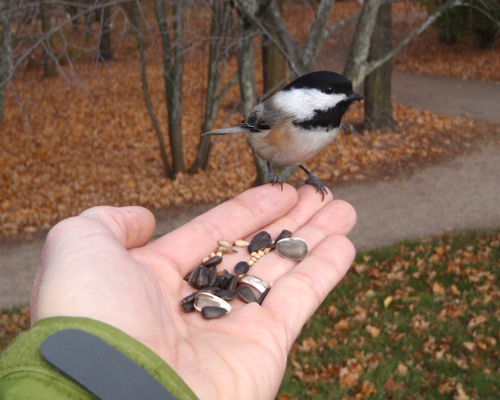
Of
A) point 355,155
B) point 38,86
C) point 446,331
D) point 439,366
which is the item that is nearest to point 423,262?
point 446,331

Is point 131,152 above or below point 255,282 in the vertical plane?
below

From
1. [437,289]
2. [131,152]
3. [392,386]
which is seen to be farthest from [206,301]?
[131,152]

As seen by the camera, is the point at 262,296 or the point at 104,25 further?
the point at 104,25

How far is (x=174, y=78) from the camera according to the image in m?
6.94

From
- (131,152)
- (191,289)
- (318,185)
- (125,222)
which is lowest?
(131,152)

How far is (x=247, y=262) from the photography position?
8.73 ft

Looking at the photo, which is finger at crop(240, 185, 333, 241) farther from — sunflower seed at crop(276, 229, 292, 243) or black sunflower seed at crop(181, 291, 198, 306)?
black sunflower seed at crop(181, 291, 198, 306)

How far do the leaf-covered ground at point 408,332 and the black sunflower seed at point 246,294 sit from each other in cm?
141

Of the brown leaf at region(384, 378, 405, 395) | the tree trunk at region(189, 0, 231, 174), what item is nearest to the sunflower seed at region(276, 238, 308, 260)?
the brown leaf at region(384, 378, 405, 395)

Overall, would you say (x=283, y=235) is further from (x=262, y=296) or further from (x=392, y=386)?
(x=392, y=386)

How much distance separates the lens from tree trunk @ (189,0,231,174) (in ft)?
17.1

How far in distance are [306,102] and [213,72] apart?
4.61m

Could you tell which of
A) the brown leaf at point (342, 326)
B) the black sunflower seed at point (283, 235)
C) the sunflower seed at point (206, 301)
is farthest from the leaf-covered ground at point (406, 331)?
the sunflower seed at point (206, 301)

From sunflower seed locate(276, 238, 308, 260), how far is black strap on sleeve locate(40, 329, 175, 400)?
1.28m
